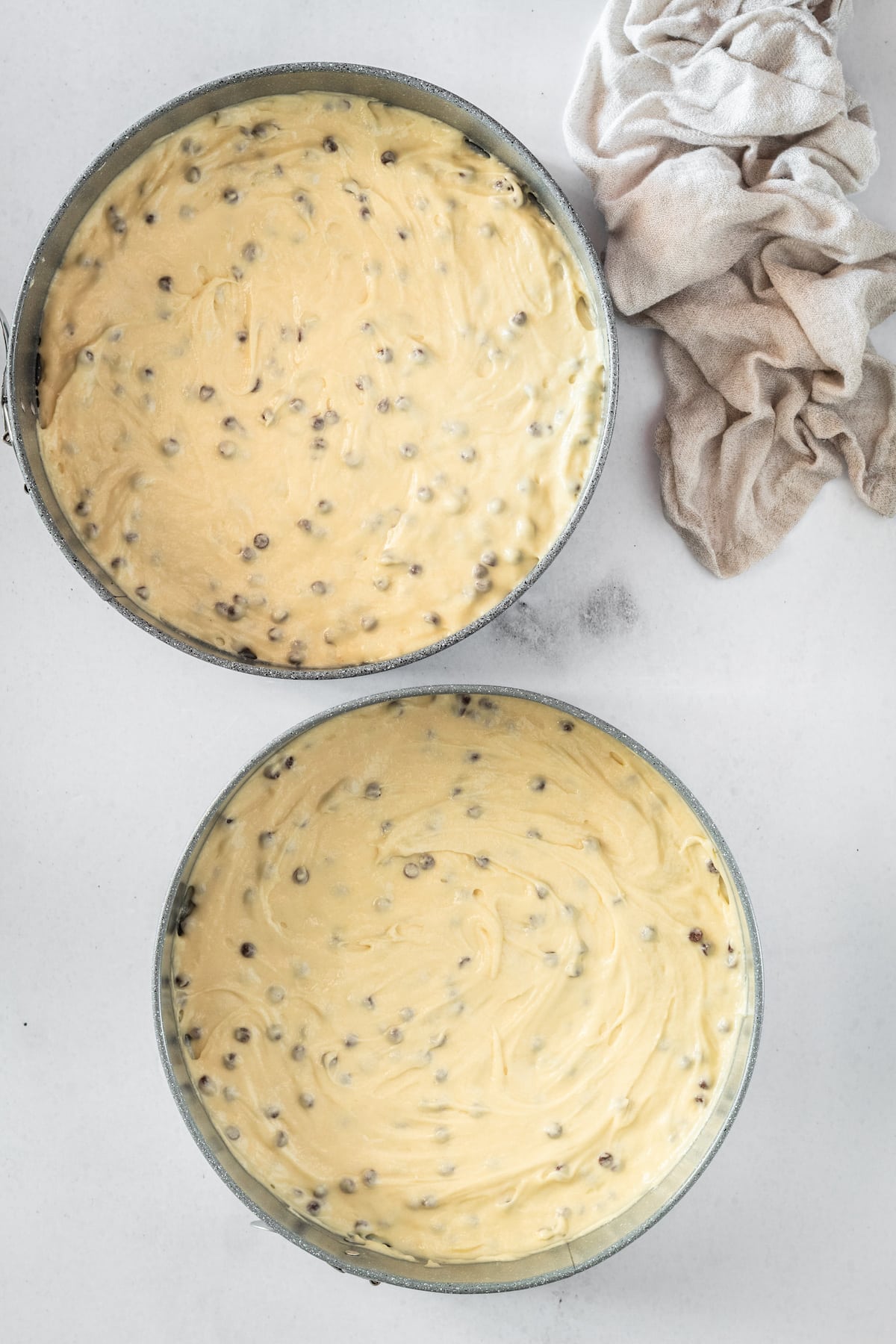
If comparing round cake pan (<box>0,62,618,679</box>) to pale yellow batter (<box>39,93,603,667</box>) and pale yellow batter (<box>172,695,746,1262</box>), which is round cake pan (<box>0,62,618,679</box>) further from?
pale yellow batter (<box>172,695,746,1262</box>)

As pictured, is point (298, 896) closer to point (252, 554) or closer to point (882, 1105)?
point (252, 554)

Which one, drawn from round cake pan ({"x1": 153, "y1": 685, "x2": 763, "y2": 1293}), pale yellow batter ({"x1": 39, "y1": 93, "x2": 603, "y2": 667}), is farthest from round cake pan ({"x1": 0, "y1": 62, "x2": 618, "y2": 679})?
round cake pan ({"x1": 153, "y1": 685, "x2": 763, "y2": 1293})

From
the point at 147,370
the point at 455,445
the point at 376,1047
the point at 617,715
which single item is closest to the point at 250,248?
the point at 147,370

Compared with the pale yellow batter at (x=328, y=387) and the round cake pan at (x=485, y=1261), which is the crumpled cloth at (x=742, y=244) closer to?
the pale yellow batter at (x=328, y=387)

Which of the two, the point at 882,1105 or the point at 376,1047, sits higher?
the point at 376,1047

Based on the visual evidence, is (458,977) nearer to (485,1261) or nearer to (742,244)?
(485,1261)

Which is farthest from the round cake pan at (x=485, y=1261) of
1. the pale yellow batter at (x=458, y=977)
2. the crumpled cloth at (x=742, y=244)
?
the crumpled cloth at (x=742, y=244)
